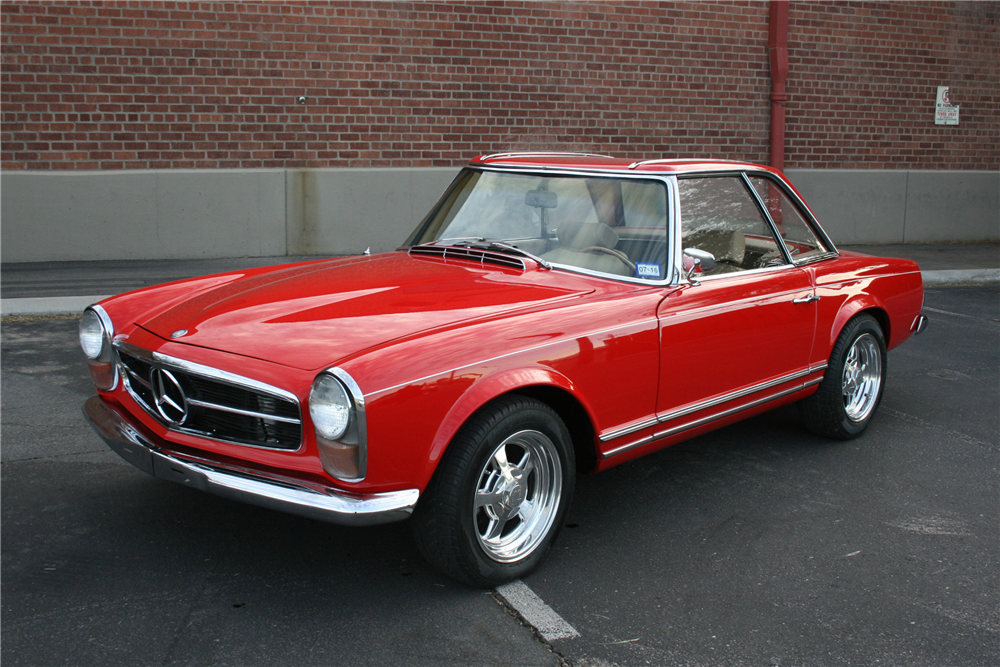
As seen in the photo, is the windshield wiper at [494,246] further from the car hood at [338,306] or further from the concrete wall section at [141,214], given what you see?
the concrete wall section at [141,214]

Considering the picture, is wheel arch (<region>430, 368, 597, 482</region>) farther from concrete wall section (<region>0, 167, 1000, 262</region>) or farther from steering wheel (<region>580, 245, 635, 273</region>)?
concrete wall section (<region>0, 167, 1000, 262</region>)

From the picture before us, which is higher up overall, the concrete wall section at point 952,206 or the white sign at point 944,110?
the white sign at point 944,110

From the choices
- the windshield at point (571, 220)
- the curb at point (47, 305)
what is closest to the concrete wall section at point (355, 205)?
the curb at point (47, 305)

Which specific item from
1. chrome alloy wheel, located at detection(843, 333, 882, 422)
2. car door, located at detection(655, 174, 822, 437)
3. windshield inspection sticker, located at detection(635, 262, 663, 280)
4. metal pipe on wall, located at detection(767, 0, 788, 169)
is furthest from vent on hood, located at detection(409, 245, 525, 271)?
metal pipe on wall, located at detection(767, 0, 788, 169)

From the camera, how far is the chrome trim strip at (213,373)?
2838 millimetres

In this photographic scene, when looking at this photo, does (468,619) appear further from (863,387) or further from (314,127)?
(314,127)

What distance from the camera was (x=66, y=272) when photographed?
9102 mm

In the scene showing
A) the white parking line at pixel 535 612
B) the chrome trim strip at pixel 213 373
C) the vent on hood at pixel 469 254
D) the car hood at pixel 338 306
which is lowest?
the white parking line at pixel 535 612

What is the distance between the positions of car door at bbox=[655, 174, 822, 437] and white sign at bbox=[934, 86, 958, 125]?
10.3 meters

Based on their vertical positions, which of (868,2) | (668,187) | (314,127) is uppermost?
(868,2)

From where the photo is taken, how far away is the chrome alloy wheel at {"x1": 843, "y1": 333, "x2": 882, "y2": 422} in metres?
4.97

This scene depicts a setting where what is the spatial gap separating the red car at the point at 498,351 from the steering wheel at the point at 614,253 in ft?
0.05

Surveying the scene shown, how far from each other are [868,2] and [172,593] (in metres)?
12.5

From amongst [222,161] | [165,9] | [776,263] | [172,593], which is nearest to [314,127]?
Answer: [222,161]
